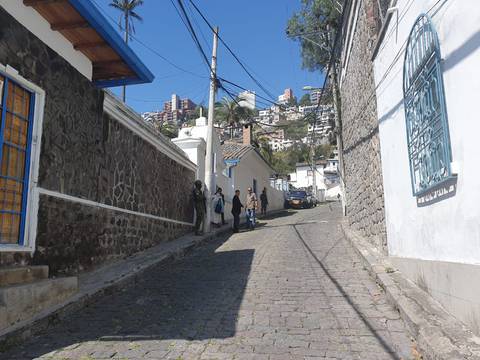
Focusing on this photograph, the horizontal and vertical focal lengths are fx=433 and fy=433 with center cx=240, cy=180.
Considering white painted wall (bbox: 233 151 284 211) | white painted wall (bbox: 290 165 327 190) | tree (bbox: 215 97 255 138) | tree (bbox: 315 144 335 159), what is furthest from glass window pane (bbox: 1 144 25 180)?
tree (bbox: 315 144 335 159)

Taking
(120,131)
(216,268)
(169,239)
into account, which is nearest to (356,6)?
(120,131)

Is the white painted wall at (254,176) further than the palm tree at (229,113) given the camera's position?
No

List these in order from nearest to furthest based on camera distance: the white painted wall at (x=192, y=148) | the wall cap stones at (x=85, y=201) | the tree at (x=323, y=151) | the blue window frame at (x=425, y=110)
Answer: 1. the blue window frame at (x=425, y=110)
2. the wall cap stones at (x=85, y=201)
3. the white painted wall at (x=192, y=148)
4. the tree at (x=323, y=151)

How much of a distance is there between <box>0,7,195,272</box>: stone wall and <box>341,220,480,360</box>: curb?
190 inches

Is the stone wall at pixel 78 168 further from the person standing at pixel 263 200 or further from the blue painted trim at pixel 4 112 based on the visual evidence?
the person standing at pixel 263 200

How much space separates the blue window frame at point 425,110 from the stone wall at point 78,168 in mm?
5099

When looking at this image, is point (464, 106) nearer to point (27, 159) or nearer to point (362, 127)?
point (27, 159)

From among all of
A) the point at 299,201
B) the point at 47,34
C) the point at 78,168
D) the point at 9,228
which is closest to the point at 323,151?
the point at 299,201

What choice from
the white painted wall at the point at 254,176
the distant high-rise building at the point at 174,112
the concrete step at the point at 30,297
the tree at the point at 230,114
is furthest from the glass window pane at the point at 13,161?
the tree at the point at 230,114

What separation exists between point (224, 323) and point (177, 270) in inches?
154

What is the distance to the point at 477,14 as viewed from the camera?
3.60m

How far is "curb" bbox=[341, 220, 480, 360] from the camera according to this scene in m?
3.63

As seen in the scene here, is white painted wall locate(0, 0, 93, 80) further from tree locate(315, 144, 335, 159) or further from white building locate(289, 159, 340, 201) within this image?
tree locate(315, 144, 335, 159)

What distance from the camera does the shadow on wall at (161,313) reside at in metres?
4.92
